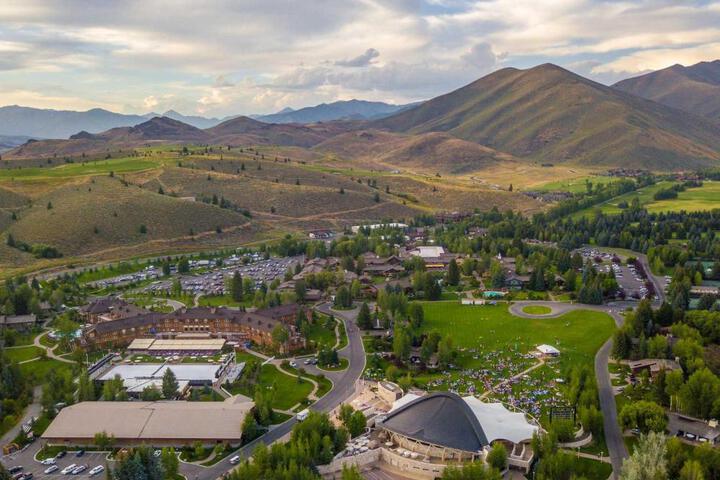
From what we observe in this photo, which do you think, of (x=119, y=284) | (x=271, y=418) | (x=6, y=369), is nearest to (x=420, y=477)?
(x=271, y=418)

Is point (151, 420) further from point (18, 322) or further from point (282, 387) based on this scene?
point (18, 322)

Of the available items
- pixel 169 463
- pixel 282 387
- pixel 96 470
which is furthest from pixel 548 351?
pixel 96 470

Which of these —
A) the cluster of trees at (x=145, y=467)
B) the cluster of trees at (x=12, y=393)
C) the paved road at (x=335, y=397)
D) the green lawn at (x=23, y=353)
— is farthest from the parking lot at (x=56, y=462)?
the green lawn at (x=23, y=353)

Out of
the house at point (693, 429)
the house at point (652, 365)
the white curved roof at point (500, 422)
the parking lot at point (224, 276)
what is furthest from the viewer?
the parking lot at point (224, 276)

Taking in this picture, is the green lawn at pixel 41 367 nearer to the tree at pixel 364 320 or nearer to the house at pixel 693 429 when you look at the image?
the tree at pixel 364 320

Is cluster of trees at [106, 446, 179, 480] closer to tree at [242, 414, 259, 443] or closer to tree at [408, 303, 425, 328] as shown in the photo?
tree at [242, 414, 259, 443]

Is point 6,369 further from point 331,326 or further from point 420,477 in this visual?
point 420,477

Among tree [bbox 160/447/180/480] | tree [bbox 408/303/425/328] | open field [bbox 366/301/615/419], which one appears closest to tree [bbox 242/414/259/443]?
tree [bbox 160/447/180/480]
